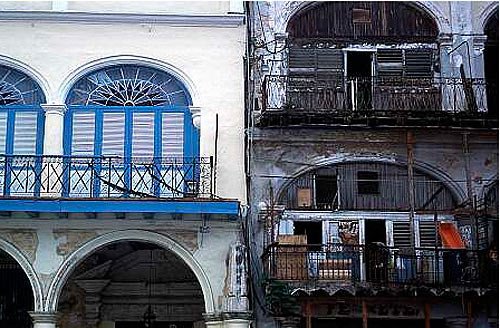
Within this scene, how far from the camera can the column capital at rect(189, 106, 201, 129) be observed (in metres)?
15.6

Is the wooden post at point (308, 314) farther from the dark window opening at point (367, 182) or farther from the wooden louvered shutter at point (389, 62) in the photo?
the wooden louvered shutter at point (389, 62)

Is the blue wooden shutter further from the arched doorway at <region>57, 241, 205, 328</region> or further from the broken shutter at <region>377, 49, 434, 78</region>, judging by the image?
the broken shutter at <region>377, 49, 434, 78</region>

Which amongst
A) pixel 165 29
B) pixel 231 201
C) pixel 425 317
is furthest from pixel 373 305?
pixel 165 29

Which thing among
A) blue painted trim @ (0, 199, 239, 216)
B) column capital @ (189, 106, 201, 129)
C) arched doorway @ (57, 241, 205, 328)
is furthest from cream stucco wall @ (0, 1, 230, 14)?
arched doorway @ (57, 241, 205, 328)

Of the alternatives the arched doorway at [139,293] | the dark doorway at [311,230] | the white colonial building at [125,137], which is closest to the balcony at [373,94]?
the white colonial building at [125,137]

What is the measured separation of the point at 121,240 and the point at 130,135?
2.01 metres

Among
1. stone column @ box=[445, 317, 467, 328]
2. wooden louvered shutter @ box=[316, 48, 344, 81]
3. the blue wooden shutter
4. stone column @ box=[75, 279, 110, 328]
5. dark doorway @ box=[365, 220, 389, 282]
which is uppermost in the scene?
wooden louvered shutter @ box=[316, 48, 344, 81]

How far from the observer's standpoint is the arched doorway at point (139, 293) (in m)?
17.6

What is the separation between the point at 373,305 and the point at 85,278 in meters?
5.87

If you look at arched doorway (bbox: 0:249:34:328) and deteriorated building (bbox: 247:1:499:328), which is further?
arched doorway (bbox: 0:249:34:328)

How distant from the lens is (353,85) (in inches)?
682

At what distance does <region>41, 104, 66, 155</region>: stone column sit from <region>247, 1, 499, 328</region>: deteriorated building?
3.59m

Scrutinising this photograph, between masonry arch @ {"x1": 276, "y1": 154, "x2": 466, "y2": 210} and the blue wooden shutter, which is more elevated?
the blue wooden shutter

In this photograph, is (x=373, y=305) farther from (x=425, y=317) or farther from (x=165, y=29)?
(x=165, y=29)
